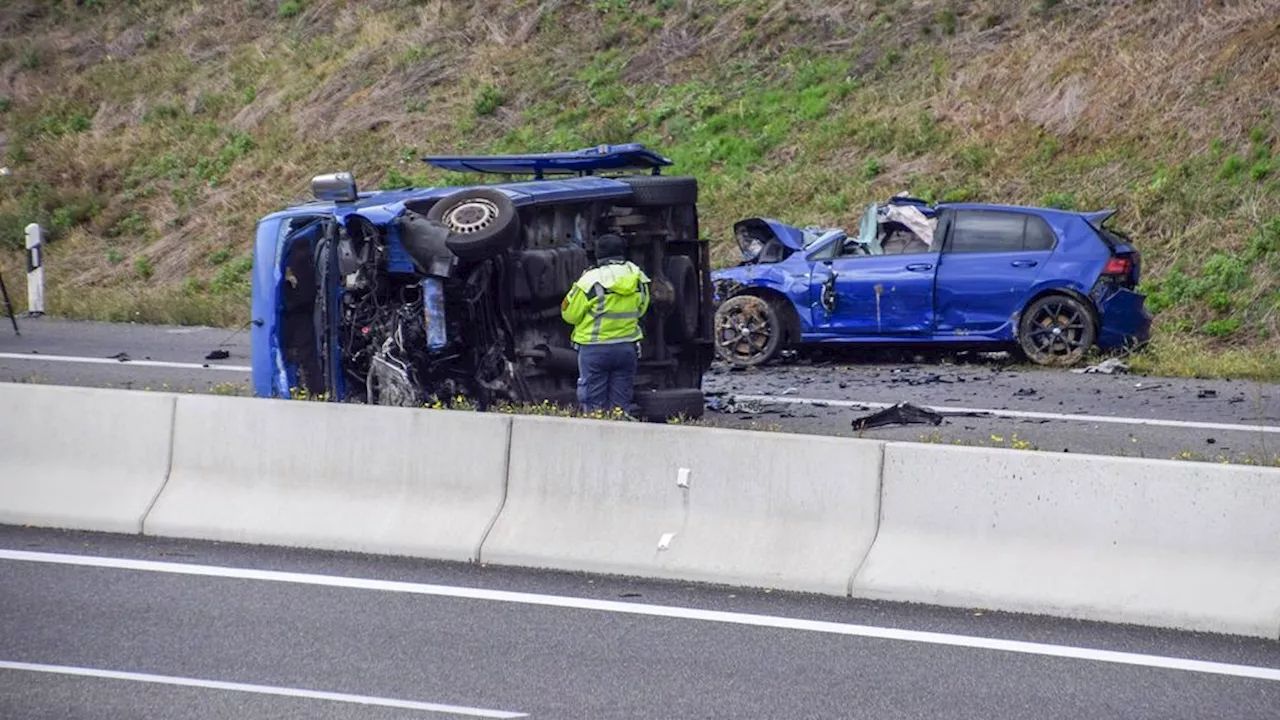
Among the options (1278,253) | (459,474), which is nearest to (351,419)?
(459,474)

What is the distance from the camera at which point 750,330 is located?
1667 cm

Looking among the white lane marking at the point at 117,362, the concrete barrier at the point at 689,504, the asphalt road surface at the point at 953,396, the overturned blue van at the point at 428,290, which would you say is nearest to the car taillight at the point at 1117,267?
the asphalt road surface at the point at 953,396

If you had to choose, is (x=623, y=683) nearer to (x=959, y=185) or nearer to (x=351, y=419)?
(x=351, y=419)

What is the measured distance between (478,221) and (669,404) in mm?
2332

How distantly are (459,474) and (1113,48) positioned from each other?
15064 millimetres

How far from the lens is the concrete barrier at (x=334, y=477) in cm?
912

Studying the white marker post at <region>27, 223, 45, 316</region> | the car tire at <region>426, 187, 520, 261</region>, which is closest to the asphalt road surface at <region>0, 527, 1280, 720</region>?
the car tire at <region>426, 187, 520, 261</region>

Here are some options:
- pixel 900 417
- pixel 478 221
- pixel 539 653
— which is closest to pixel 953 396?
pixel 900 417

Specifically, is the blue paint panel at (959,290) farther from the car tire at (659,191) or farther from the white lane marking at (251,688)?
the white lane marking at (251,688)

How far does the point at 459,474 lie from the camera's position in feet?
30.1

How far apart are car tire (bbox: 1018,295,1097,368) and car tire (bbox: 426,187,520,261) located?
6.49 meters

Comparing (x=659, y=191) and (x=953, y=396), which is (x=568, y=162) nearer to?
(x=659, y=191)

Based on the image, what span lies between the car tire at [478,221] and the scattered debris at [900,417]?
338 centimetres

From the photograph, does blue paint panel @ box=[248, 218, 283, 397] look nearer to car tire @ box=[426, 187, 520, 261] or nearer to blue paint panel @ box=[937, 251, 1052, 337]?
car tire @ box=[426, 187, 520, 261]
